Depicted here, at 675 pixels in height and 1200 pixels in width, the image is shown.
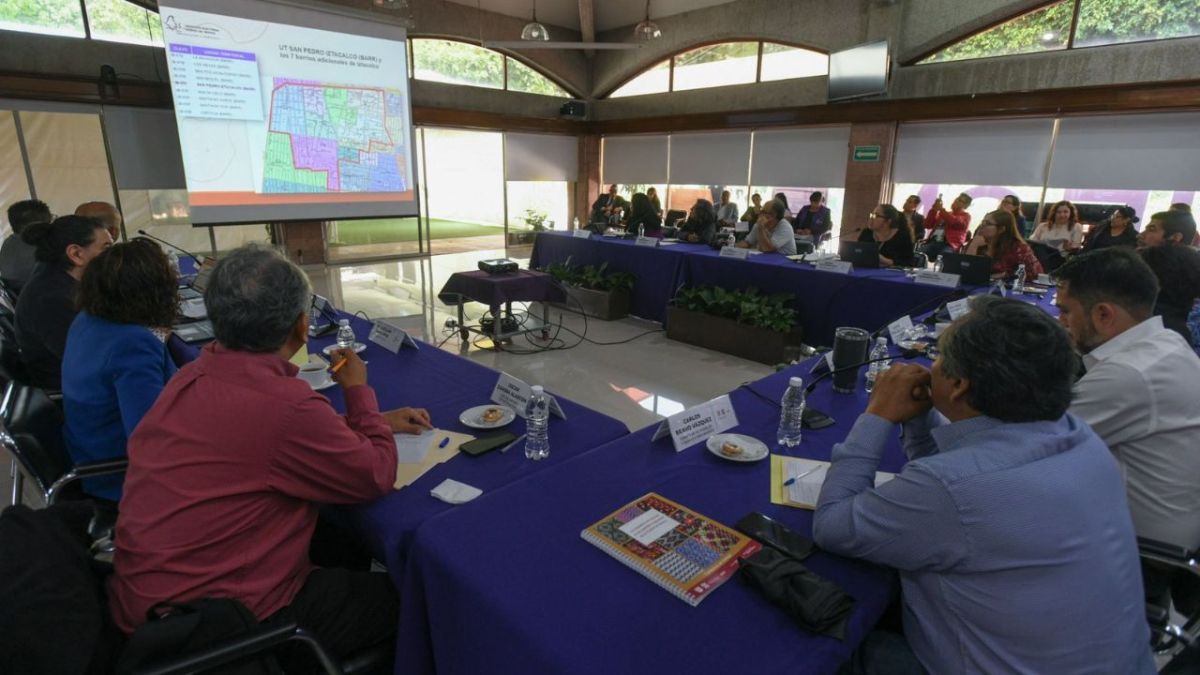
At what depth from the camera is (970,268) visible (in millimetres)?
3871

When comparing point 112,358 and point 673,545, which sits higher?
point 112,358

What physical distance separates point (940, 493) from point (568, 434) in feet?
3.17

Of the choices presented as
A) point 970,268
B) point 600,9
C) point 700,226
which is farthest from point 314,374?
point 600,9

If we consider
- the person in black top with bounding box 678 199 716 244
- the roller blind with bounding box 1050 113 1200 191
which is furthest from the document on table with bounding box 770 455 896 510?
the roller blind with bounding box 1050 113 1200 191

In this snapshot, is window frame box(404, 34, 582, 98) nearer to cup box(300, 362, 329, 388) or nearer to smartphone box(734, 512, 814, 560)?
cup box(300, 362, 329, 388)

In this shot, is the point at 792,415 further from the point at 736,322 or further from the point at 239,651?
the point at 736,322

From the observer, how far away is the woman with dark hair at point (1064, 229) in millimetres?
5738

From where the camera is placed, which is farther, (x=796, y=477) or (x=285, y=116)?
(x=285, y=116)

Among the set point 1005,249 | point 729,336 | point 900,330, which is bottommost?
point 729,336

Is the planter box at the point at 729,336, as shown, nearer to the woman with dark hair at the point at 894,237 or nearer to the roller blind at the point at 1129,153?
the woman with dark hair at the point at 894,237

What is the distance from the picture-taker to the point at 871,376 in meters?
2.01

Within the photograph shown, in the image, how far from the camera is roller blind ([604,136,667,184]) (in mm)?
10297

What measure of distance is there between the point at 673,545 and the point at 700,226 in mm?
5394

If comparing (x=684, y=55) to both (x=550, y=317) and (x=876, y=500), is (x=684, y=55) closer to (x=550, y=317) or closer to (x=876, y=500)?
(x=550, y=317)
